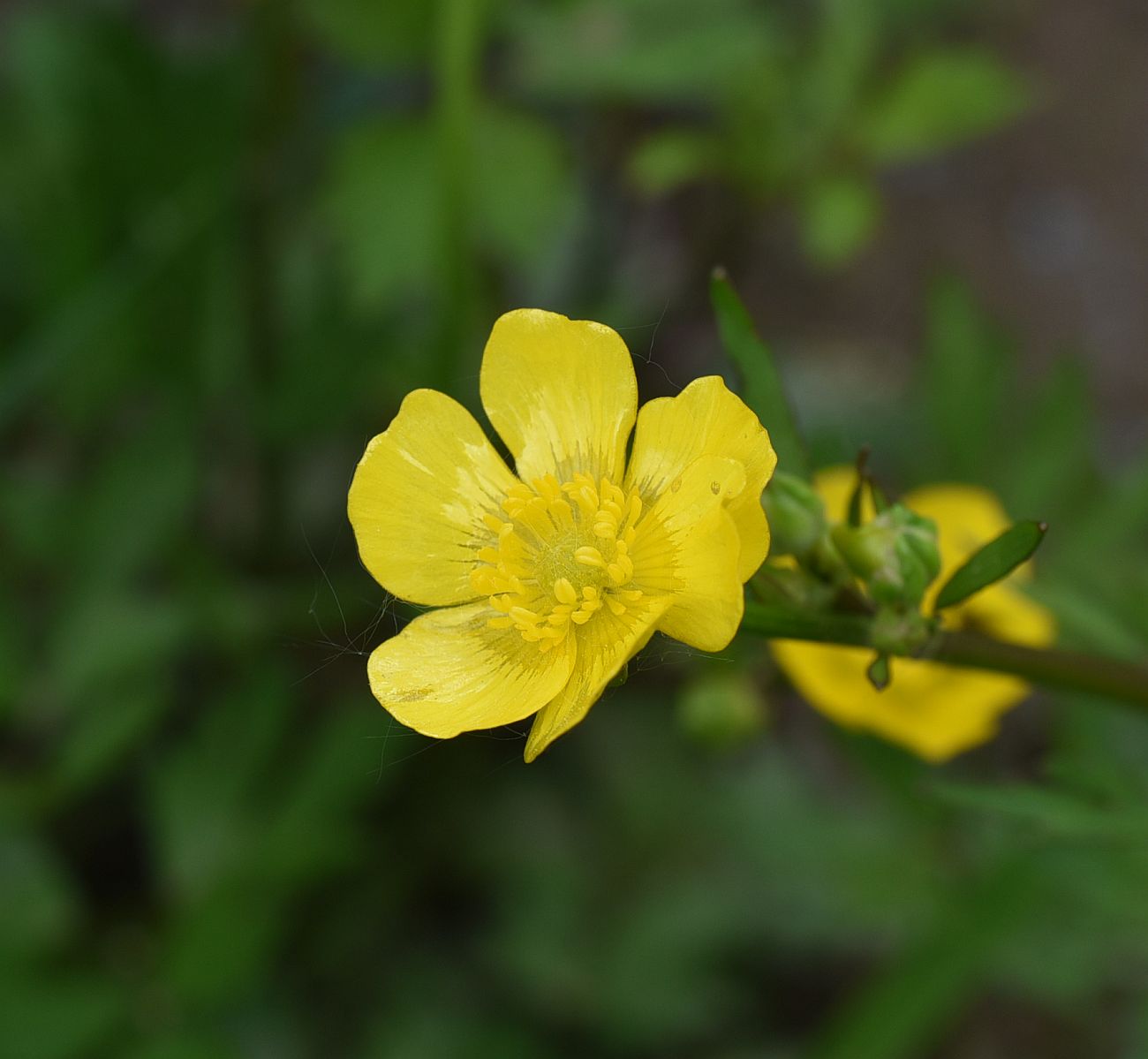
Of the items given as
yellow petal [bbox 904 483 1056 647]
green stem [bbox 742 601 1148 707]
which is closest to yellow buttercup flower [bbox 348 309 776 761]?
green stem [bbox 742 601 1148 707]

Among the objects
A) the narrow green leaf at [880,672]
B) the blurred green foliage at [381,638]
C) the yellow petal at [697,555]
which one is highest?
the yellow petal at [697,555]

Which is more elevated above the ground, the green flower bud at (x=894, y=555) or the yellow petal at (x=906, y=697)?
the green flower bud at (x=894, y=555)

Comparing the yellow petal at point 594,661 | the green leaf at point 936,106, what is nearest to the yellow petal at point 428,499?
the yellow petal at point 594,661

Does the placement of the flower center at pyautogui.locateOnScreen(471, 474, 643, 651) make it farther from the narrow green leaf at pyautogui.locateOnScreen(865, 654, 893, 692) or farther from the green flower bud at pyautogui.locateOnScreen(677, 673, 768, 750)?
the green flower bud at pyautogui.locateOnScreen(677, 673, 768, 750)

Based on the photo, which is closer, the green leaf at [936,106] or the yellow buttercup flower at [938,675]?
the yellow buttercup flower at [938,675]

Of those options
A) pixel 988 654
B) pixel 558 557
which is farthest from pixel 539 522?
pixel 988 654

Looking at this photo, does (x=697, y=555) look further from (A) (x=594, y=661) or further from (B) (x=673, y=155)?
(B) (x=673, y=155)

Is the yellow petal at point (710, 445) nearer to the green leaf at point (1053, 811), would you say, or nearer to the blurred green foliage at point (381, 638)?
the green leaf at point (1053, 811)

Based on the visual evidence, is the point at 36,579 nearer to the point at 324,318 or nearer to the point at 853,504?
the point at 324,318
